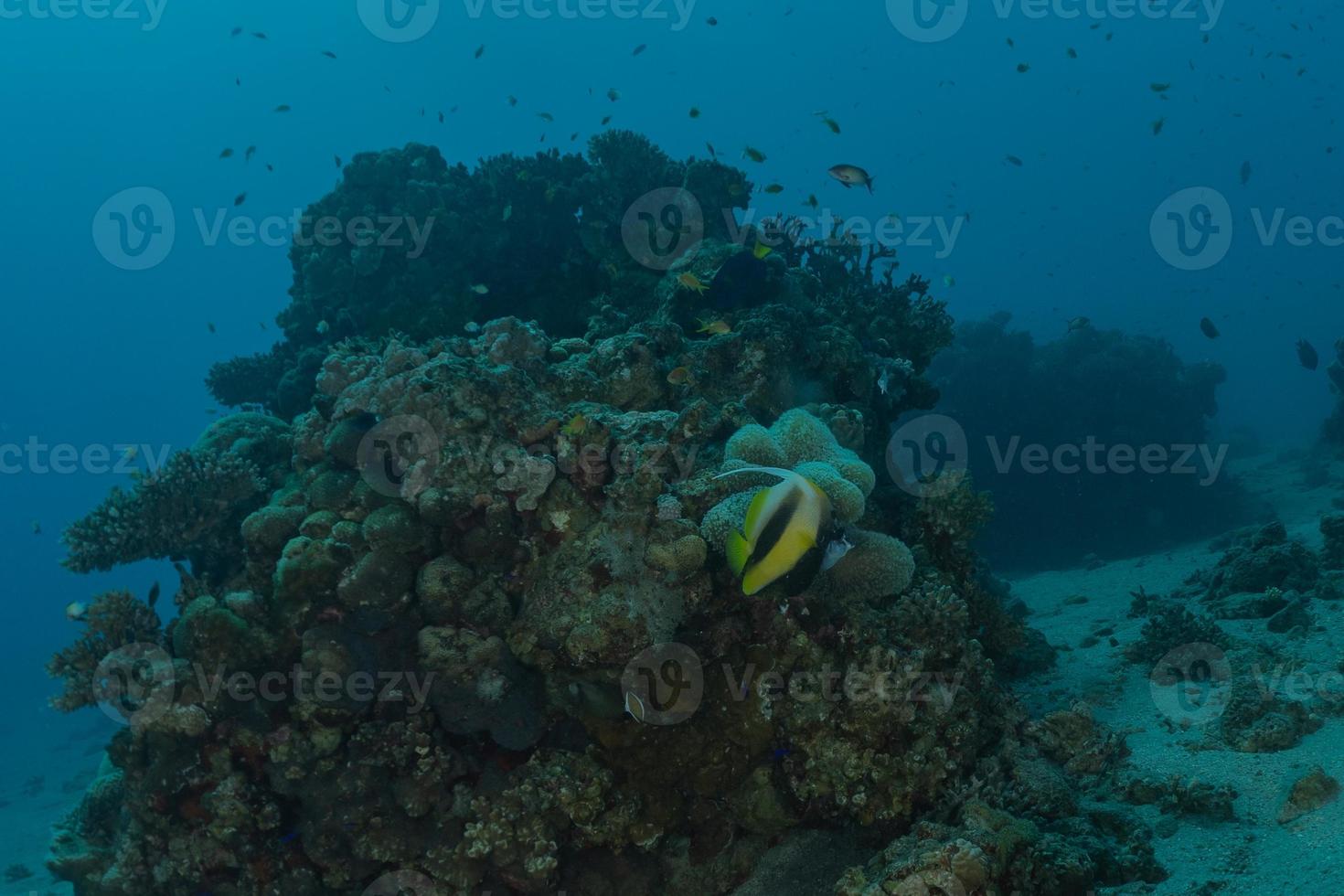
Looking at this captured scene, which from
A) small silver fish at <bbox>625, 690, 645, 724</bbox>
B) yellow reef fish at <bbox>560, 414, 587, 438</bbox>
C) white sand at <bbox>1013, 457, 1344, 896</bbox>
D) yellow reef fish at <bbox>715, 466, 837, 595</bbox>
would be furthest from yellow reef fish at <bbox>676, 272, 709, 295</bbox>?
white sand at <bbox>1013, 457, 1344, 896</bbox>

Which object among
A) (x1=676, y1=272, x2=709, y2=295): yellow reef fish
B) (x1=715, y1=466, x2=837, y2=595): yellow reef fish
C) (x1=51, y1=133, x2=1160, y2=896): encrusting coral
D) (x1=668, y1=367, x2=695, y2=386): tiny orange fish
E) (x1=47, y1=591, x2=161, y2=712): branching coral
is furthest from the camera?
(x1=676, y1=272, x2=709, y2=295): yellow reef fish

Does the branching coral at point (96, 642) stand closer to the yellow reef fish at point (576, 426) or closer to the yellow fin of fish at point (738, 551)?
the yellow reef fish at point (576, 426)

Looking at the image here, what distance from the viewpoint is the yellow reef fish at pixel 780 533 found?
334 centimetres

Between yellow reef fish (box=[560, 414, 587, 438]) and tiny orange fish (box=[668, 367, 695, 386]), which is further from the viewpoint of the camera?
tiny orange fish (box=[668, 367, 695, 386])

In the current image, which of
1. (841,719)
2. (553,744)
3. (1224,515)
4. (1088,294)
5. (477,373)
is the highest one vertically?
(1088,294)

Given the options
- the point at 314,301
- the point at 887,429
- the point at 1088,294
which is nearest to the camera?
the point at 887,429

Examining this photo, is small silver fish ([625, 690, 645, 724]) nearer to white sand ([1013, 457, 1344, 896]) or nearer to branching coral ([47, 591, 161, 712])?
white sand ([1013, 457, 1344, 896])

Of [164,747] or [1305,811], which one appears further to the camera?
[164,747]

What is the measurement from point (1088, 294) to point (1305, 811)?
103278 millimetres

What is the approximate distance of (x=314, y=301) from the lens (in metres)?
12.4

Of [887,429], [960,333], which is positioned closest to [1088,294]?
[960,333]

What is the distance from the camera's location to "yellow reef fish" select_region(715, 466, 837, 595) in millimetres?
3344

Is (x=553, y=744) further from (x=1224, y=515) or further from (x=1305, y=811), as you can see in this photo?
(x=1224, y=515)

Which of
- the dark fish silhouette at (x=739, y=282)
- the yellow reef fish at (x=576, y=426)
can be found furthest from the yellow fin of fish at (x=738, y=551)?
the dark fish silhouette at (x=739, y=282)
